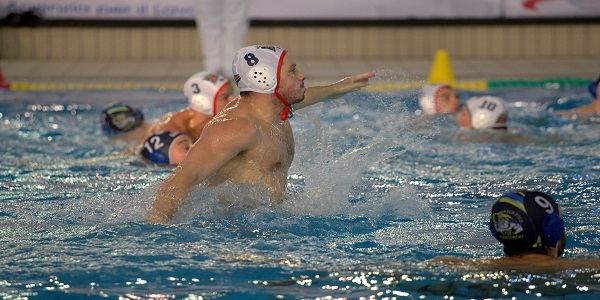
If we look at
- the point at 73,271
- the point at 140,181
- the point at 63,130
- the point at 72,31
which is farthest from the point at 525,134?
the point at 72,31

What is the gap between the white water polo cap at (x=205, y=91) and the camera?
19.6 ft

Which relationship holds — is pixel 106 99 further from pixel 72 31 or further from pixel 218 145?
pixel 218 145

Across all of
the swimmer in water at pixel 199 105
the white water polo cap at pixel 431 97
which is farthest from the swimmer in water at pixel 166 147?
the white water polo cap at pixel 431 97

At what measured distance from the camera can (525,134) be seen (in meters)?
6.73

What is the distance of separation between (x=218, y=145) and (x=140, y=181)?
1574 millimetres

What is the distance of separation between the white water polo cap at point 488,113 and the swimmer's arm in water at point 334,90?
92.6 inches

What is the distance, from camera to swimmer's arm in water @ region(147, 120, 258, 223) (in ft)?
11.6

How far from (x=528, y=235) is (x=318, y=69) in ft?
21.4

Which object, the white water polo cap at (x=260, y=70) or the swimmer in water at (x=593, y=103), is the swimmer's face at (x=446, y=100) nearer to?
the swimmer in water at (x=593, y=103)

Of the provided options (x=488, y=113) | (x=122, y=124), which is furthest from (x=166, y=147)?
(x=488, y=113)

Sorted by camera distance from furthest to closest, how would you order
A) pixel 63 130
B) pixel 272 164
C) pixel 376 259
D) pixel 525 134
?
pixel 63 130 → pixel 525 134 → pixel 272 164 → pixel 376 259

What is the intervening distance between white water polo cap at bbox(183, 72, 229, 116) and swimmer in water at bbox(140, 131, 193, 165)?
358mm

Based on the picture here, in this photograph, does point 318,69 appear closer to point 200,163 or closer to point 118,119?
point 118,119

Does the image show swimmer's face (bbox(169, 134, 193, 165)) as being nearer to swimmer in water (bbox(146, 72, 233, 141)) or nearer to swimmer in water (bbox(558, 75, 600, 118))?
swimmer in water (bbox(146, 72, 233, 141))
